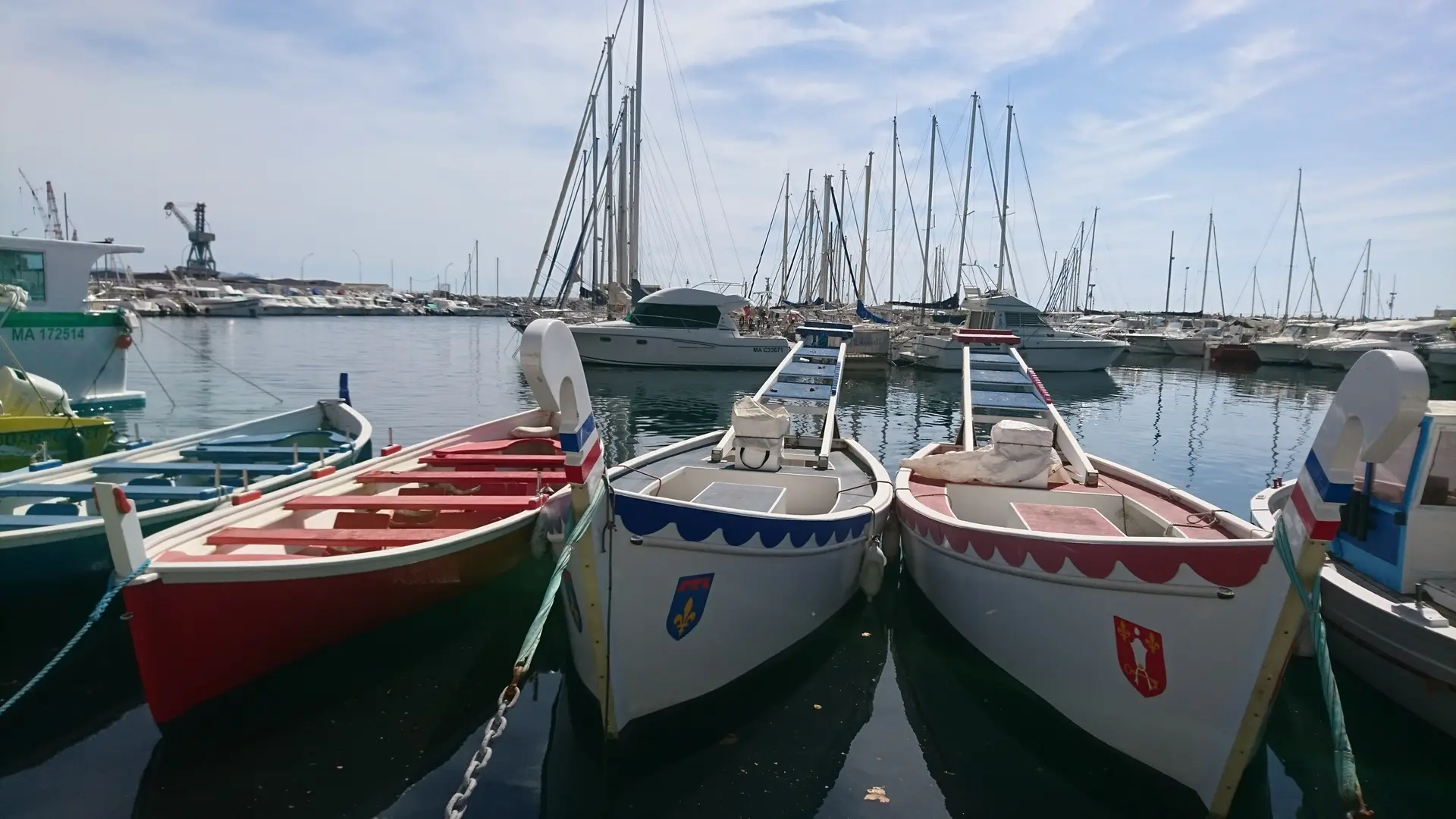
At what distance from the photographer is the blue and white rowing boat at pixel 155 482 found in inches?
278

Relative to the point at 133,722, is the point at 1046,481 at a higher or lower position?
higher

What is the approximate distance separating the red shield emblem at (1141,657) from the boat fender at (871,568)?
10.2 ft

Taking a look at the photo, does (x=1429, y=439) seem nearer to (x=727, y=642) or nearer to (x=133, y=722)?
(x=727, y=642)

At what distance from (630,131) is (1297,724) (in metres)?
37.5

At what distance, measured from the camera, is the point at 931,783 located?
595 centimetres

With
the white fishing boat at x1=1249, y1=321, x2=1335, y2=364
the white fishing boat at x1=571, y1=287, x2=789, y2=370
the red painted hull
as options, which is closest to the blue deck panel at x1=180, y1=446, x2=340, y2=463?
the red painted hull

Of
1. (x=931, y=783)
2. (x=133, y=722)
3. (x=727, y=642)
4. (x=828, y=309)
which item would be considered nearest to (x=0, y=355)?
(x=133, y=722)

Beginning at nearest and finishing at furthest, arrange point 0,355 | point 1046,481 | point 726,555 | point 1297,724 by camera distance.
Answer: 1. point 726,555
2. point 1297,724
3. point 1046,481
4. point 0,355

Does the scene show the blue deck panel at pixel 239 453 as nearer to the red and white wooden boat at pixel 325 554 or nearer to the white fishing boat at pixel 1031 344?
the red and white wooden boat at pixel 325 554

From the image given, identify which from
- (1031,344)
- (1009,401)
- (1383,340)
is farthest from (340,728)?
(1383,340)

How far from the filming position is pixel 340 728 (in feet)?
20.4

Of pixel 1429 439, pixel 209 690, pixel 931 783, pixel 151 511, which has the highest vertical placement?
pixel 1429 439

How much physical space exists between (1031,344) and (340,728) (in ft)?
133

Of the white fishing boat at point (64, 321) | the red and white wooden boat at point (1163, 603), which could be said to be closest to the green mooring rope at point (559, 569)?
the red and white wooden boat at point (1163, 603)
